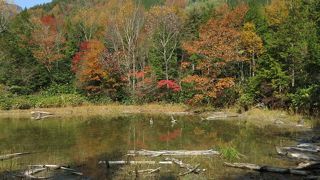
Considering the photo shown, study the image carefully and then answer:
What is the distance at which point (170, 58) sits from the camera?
52.7 metres

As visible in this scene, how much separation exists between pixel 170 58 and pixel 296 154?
34391 millimetres

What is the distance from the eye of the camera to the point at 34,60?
196 ft

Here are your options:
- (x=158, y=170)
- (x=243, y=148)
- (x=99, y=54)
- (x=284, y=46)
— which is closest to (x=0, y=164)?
(x=158, y=170)

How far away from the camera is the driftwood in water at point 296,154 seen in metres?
18.4

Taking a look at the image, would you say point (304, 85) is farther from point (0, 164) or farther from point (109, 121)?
point (0, 164)

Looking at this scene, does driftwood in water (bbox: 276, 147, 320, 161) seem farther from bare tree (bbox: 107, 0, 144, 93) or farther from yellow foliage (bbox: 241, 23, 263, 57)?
bare tree (bbox: 107, 0, 144, 93)

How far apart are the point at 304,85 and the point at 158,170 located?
2241cm

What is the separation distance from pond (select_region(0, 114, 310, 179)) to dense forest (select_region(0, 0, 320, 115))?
19.1ft

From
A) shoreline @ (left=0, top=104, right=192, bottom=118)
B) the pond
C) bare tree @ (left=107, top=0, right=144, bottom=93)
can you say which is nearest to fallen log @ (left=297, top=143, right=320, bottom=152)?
the pond

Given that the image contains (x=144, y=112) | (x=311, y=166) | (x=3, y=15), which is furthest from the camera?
(x=3, y=15)

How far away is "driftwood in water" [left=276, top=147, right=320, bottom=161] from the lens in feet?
60.3

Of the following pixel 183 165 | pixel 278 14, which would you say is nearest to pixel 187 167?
pixel 183 165

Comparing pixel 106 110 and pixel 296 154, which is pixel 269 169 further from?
pixel 106 110

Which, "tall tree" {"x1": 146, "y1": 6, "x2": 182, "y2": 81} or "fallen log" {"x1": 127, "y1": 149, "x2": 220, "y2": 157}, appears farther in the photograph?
"tall tree" {"x1": 146, "y1": 6, "x2": 182, "y2": 81}
